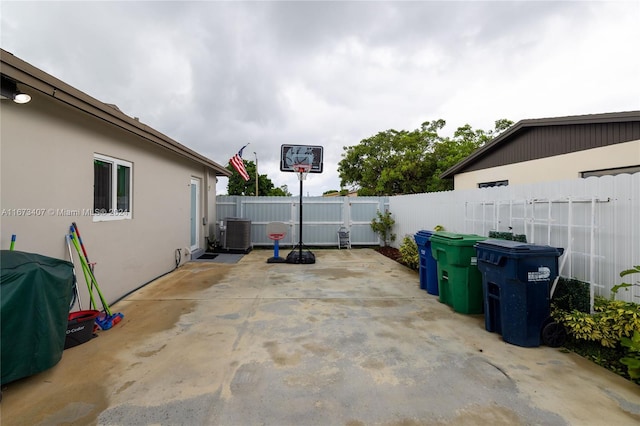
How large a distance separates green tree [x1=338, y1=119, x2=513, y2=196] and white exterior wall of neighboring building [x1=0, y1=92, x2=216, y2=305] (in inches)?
673

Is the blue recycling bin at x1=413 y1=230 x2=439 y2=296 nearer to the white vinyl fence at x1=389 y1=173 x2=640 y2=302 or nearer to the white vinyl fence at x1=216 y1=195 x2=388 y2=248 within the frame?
the white vinyl fence at x1=389 y1=173 x2=640 y2=302

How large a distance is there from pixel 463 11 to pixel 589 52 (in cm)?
369

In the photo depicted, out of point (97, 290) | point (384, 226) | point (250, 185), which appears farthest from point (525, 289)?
point (250, 185)

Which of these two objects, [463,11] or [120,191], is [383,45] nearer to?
[463,11]

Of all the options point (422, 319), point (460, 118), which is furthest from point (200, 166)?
point (460, 118)

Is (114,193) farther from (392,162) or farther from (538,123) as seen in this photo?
(392,162)

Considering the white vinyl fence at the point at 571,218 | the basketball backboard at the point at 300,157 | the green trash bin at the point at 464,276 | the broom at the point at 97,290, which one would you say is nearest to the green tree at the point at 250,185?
the basketball backboard at the point at 300,157

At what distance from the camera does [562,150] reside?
291 inches

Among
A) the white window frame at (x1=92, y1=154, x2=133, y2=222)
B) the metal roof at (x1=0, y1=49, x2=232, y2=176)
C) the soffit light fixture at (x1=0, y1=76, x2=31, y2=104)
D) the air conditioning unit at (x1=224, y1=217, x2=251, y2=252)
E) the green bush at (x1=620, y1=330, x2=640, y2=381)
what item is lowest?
the green bush at (x1=620, y1=330, x2=640, y2=381)

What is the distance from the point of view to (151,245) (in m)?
6.28

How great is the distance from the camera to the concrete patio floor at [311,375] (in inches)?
87.1

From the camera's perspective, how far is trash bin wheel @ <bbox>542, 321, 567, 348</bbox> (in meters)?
3.42

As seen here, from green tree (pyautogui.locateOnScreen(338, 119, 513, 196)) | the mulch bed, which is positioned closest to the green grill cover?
the mulch bed

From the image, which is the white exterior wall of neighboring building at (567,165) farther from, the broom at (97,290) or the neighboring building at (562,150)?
the broom at (97,290)
